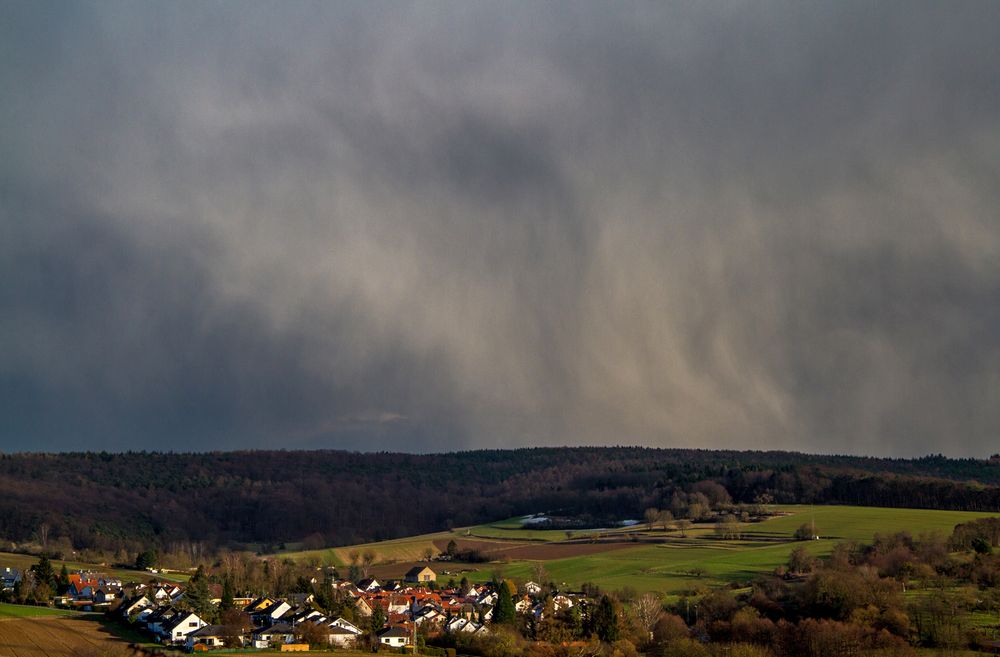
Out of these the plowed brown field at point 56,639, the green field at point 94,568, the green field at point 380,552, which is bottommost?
the plowed brown field at point 56,639

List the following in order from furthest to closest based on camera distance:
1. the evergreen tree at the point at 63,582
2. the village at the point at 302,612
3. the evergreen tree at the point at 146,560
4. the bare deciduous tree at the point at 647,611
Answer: the evergreen tree at the point at 146,560
the evergreen tree at the point at 63,582
the bare deciduous tree at the point at 647,611
the village at the point at 302,612

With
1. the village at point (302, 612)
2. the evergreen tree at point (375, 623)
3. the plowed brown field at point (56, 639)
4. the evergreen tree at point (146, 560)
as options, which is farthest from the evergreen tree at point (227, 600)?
the evergreen tree at point (146, 560)

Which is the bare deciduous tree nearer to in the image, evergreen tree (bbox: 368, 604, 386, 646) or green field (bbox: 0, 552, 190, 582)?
evergreen tree (bbox: 368, 604, 386, 646)

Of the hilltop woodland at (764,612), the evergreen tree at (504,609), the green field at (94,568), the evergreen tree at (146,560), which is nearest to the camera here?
the hilltop woodland at (764,612)

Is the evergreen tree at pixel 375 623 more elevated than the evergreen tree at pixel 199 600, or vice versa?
the evergreen tree at pixel 199 600

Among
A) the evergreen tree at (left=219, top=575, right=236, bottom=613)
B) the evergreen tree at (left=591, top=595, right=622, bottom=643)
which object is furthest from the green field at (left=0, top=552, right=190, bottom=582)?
the evergreen tree at (left=591, top=595, right=622, bottom=643)

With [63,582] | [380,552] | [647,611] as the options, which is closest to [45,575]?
[63,582]

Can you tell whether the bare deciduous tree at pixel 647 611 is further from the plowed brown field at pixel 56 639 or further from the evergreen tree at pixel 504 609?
the plowed brown field at pixel 56 639

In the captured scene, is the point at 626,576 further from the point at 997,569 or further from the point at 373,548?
the point at 373,548
